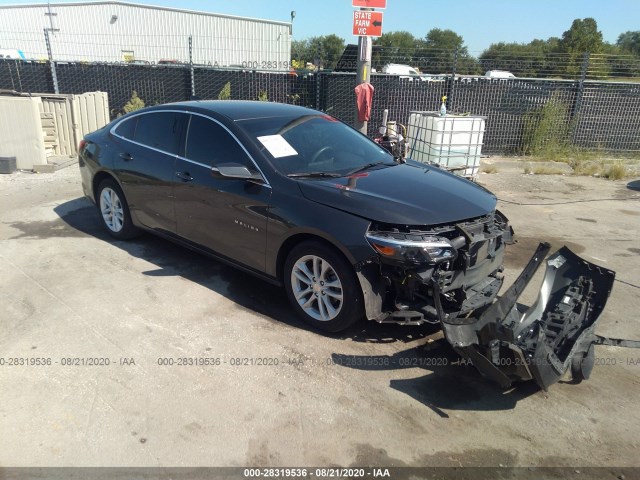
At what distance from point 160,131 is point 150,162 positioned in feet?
1.12

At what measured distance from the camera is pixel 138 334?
388 cm

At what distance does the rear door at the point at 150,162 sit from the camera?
498 cm

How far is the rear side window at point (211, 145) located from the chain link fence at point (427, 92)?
26.6ft

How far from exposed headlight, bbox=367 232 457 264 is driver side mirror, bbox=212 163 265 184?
1.18 m

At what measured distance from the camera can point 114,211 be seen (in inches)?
229

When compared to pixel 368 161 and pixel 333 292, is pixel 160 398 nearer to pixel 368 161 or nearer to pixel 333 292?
pixel 333 292

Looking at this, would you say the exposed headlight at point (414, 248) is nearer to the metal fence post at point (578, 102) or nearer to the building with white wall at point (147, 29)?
the metal fence post at point (578, 102)

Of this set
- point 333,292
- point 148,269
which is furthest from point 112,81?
point 333,292

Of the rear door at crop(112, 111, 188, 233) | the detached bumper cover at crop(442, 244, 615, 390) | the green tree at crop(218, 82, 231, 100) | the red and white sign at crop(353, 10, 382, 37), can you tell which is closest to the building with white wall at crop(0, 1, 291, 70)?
the green tree at crop(218, 82, 231, 100)

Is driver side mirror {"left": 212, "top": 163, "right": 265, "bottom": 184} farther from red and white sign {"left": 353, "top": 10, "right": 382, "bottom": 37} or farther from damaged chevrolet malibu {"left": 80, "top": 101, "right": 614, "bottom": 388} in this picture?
red and white sign {"left": 353, "top": 10, "right": 382, "bottom": 37}

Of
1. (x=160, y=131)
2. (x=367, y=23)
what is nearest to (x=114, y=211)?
(x=160, y=131)

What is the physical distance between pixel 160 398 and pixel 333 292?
140 centimetres

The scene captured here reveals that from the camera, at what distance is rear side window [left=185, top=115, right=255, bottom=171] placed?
4.41 metres

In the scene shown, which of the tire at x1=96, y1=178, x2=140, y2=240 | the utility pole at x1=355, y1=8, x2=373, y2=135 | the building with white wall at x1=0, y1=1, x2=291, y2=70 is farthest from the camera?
the building with white wall at x1=0, y1=1, x2=291, y2=70
